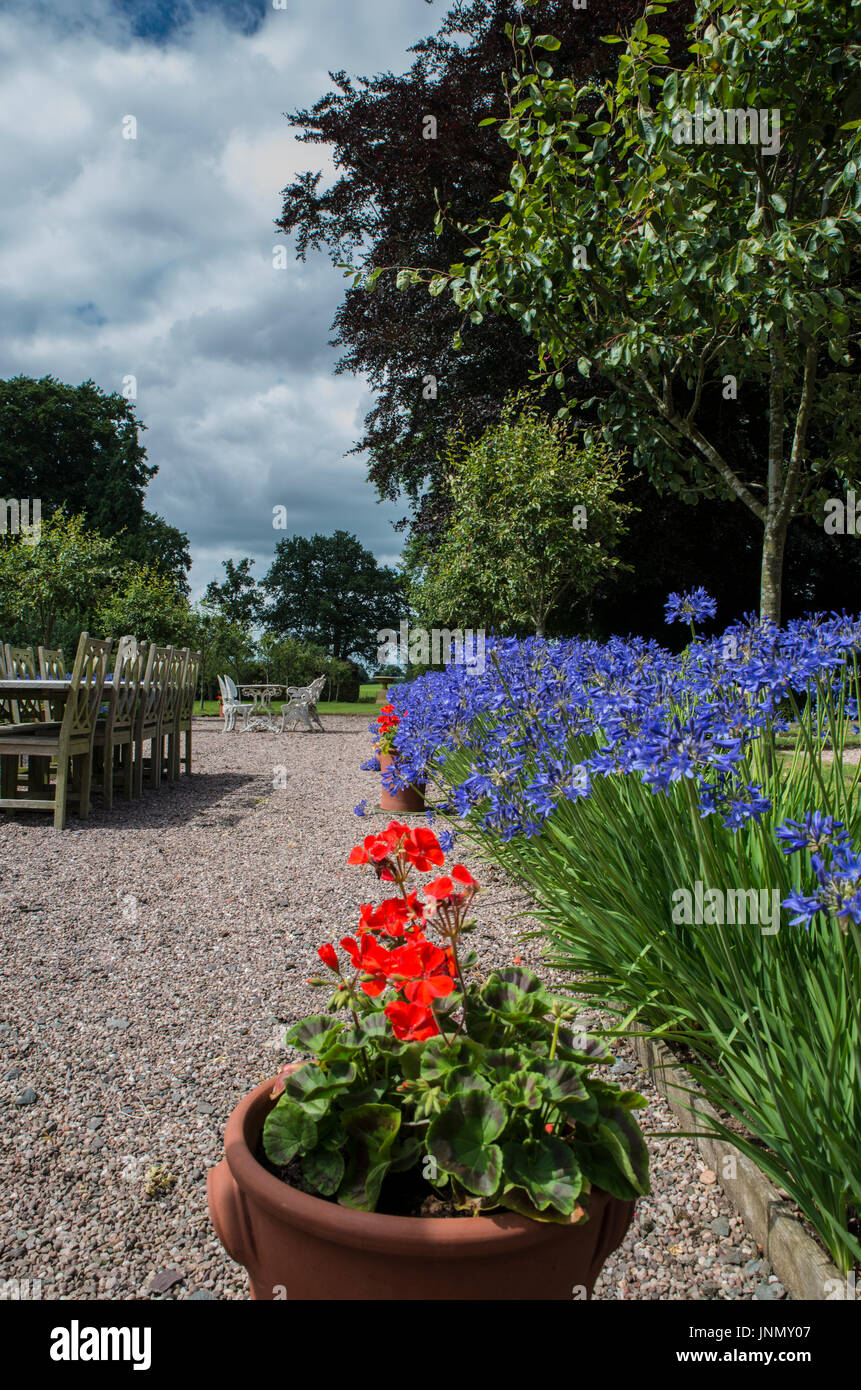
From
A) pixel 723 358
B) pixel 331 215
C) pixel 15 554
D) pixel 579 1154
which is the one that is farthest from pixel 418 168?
pixel 579 1154

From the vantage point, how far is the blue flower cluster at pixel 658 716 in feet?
4.33

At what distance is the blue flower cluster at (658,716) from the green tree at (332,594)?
43876 millimetres

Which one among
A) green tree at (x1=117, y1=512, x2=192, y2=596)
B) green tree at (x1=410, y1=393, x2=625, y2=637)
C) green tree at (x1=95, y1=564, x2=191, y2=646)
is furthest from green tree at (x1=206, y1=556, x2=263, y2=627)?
green tree at (x1=410, y1=393, x2=625, y2=637)

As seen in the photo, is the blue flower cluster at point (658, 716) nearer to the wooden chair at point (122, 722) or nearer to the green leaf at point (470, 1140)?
the green leaf at point (470, 1140)

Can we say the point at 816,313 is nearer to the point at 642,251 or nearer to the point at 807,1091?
the point at 642,251

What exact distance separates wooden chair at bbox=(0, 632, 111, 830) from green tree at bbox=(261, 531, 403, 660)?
40.2 meters

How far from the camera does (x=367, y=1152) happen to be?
107cm

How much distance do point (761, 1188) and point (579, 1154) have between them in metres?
0.76

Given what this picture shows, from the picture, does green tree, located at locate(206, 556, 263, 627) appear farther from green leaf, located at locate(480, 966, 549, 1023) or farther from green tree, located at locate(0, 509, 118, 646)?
green leaf, located at locate(480, 966, 549, 1023)

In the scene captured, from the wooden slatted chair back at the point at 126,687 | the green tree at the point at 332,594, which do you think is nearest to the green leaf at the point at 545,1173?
the wooden slatted chair back at the point at 126,687

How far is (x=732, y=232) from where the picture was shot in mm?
4215

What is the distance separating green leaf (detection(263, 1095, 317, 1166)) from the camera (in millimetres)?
1042

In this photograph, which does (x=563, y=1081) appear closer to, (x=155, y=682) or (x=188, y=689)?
(x=155, y=682)
